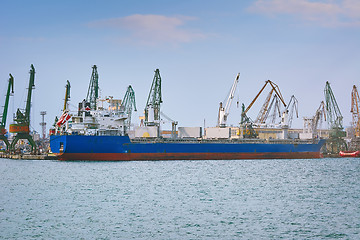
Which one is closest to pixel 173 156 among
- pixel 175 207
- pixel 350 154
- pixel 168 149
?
pixel 168 149

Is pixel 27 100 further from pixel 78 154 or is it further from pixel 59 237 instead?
pixel 59 237

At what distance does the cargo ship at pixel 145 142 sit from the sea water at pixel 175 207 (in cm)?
1589

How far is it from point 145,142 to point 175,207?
3822 cm

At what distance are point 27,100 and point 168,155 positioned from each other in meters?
30.7

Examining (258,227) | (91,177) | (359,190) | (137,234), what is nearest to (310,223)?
(258,227)

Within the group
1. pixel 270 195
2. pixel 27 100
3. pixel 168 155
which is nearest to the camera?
pixel 270 195

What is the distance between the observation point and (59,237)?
1981cm

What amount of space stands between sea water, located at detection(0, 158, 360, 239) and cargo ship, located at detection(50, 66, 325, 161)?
15.9m

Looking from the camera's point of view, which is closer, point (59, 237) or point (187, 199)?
point (59, 237)

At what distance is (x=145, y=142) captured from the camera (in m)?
64.8

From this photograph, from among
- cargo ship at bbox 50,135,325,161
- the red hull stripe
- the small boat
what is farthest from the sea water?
the small boat

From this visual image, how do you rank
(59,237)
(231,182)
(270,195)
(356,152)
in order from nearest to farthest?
1. (59,237)
2. (270,195)
3. (231,182)
4. (356,152)

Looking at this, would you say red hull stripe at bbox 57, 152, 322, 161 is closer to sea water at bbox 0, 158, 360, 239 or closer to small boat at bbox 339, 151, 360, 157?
sea water at bbox 0, 158, 360, 239

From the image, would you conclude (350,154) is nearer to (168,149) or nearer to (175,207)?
(168,149)
